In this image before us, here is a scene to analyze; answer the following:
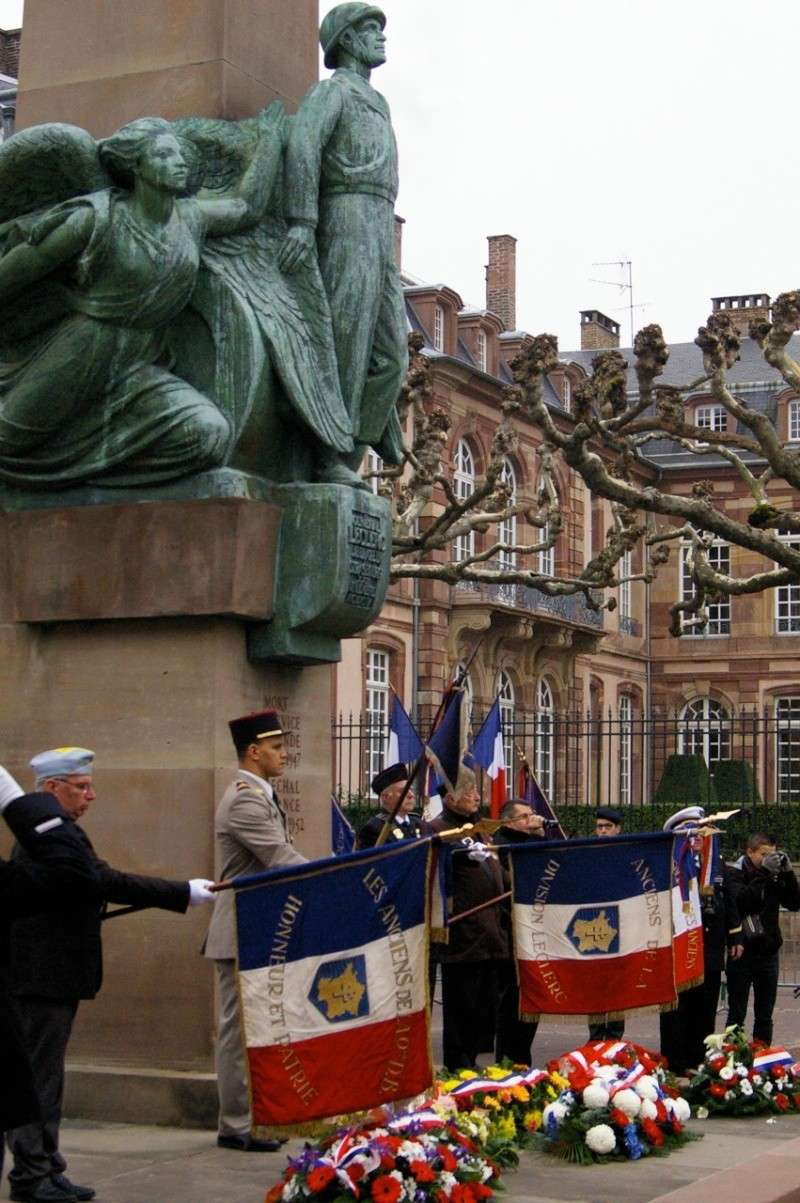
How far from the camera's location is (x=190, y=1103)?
8719mm

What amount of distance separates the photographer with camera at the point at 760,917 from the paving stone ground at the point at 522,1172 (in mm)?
3810

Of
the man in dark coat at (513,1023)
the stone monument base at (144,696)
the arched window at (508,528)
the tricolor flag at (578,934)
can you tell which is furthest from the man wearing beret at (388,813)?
the arched window at (508,528)

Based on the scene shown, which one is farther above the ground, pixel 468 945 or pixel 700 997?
pixel 468 945

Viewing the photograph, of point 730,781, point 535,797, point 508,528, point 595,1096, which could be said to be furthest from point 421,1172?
point 508,528

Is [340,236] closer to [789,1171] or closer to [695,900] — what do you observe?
[695,900]

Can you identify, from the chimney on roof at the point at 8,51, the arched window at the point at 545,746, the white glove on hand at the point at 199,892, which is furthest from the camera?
the arched window at the point at 545,746

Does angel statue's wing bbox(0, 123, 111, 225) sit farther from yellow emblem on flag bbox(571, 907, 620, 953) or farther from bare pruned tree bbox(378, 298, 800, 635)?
bare pruned tree bbox(378, 298, 800, 635)

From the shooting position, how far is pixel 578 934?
9.57 meters

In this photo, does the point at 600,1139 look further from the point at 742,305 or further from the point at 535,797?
the point at 742,305

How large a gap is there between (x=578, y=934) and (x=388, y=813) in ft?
7.26

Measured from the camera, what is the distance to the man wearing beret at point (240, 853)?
828 cm

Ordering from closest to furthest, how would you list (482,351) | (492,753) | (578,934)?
(578,934), (492,753), (482,351)

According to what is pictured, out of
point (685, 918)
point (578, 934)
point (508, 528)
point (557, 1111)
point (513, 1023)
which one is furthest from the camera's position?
point (508, 528)

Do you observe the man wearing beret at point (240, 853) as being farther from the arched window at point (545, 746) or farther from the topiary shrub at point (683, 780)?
the arched window at point (545, 746)
